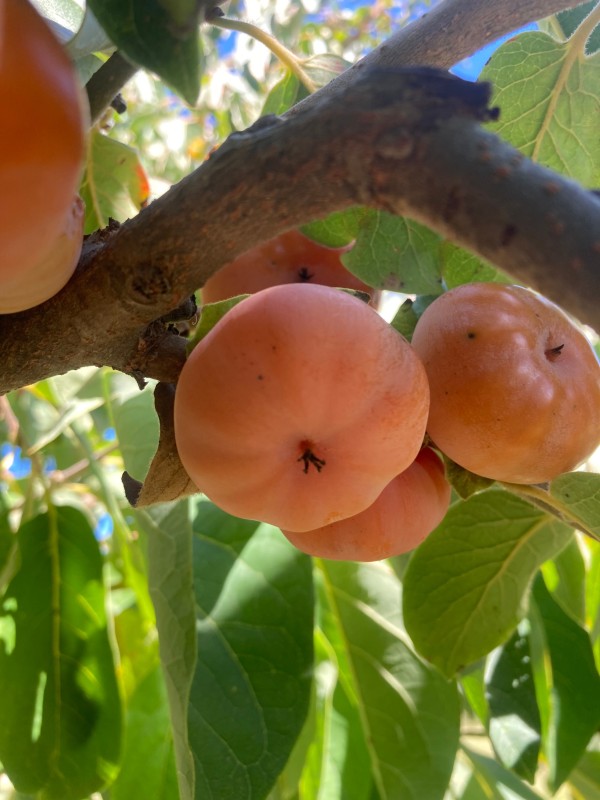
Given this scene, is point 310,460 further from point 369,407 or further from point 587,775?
point 587,775

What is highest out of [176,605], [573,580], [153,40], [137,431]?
[153,40]

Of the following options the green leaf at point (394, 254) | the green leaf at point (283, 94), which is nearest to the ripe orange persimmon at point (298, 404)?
the green leaf at point (394, 254)

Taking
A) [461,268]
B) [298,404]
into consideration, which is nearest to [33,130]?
[298,404]

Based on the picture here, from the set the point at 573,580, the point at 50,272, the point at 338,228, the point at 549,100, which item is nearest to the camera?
the point at 50,272

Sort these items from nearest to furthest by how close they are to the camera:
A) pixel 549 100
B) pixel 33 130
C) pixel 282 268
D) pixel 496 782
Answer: pixel 33 130 → pixel 282 268 → pixel 549 100 → pixel 496 782

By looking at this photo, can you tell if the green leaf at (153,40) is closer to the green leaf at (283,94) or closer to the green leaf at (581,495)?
the green leaf at (581,495)

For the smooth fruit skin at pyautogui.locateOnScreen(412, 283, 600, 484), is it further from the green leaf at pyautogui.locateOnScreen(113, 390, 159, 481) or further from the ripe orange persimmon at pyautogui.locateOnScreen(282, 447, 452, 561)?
the green leaf at pyautogui.locateOnScreen(113, 390, 159, 481)
